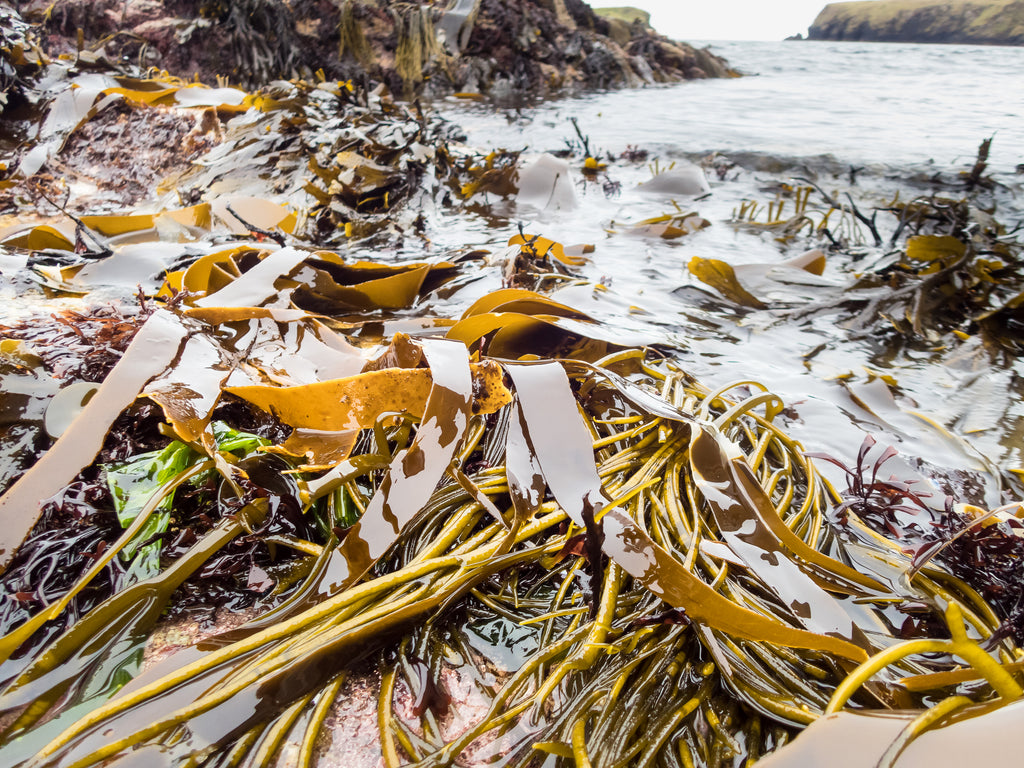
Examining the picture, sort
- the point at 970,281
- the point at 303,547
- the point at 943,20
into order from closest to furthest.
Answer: the point at 303,547
the point at 970,281
the point at 943,20

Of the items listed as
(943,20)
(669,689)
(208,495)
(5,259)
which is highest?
(943,20)

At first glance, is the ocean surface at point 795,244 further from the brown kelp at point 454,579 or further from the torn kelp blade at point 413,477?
the torn kelp blade at point 413,477

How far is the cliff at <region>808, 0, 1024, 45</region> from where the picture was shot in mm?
26031

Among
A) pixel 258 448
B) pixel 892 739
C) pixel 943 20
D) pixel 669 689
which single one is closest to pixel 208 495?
pixel 258 448

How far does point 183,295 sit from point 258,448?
651 mm

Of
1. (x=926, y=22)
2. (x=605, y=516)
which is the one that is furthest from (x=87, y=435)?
(x=926, y=22)

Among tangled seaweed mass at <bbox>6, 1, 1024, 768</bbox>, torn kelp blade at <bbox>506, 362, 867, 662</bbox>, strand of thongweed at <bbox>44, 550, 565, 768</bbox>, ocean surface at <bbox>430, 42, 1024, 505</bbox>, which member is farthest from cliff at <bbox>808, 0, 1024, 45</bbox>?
strand of thongweed at <bbox>44, 550, 565, 768</bbox>

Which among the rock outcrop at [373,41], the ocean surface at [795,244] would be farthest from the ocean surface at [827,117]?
the rock outcrop at [373,41]

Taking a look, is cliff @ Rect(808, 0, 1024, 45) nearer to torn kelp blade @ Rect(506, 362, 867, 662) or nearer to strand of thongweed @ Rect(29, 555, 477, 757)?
torn kelp blade @ Rect(506, 362, 867, 662)

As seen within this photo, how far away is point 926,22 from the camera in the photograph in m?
31.3

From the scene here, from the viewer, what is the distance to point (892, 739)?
0.58 m

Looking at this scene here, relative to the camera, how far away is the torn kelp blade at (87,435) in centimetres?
81

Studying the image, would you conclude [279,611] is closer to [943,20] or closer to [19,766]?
[19,766]

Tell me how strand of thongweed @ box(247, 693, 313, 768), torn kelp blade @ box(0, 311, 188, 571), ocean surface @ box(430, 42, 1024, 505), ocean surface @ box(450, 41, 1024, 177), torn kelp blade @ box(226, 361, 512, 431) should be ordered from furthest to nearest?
1. ocean surface @ box(450, 41, 1024, 177)
2. ocean surface @ box(430, 42, 1024, 505)
3. torn kelp blade @ box(226, 361, 512, 431)
4. torn kelp blade @ box(0, 311, 188, 571)
5. strand of thongweed @ box(247, 693, 313, 768)
